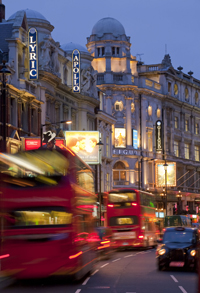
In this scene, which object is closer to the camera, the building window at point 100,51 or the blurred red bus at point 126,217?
the blurred red bus at point 126,217

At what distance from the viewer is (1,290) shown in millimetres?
20812

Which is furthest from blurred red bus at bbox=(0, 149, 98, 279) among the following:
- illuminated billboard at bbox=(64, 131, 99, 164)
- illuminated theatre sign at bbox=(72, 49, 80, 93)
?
illuminated theatre sign at bbox=(72, 49, 80, 93)

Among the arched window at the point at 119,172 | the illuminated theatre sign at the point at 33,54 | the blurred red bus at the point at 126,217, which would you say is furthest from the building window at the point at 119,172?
the blurred red bus at the point at 126,217

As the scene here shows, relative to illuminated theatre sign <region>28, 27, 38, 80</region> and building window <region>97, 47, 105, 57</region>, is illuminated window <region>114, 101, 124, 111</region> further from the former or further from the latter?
illuminated theatre sign <region>28, 27, 38, 80</region>

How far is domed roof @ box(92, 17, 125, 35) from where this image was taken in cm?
9967

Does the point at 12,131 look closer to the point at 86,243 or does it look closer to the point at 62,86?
the point at 62,86

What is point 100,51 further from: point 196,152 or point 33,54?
point 33,54

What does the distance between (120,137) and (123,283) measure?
74.0m

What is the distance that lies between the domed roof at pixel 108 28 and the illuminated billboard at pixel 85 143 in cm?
4248

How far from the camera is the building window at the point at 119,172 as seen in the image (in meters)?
95.8

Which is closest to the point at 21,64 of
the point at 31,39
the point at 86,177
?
the point at 31,39

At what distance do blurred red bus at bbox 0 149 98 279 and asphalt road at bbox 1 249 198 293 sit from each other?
27.6 inches

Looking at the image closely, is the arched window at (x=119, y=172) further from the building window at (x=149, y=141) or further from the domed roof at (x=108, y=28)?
the domed roof at (x=108, y=28)

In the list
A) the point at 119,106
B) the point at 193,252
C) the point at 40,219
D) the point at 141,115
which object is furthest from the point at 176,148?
the point at 40,219
